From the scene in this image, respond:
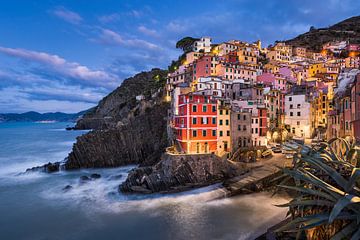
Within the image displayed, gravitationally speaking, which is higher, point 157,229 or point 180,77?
point 180,77

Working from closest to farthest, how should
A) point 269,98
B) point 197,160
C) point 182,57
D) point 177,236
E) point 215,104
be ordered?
1. point 177,236
2. point 197,160
3. point 215,104
4. point 269,98
5. point 182,57

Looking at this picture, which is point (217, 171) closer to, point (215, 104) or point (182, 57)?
point (215, 104)

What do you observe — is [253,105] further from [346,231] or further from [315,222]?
[346,231]

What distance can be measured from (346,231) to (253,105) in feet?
131

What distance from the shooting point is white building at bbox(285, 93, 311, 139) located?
52.8 m

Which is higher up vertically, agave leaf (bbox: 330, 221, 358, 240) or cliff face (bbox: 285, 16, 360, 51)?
cliff face (bbox: 285, 16, 360, 51)

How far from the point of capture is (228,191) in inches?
1182

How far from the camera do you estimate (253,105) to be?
44562 mm

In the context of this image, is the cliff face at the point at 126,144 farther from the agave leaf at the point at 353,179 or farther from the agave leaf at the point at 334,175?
the agave leaf at the point at 353,179

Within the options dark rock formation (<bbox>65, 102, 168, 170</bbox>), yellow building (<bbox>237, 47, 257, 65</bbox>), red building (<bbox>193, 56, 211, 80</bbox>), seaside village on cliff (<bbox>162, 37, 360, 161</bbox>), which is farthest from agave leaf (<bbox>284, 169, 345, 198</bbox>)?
yellow building (<bbox>237, 47, 257, 65</bbox>)

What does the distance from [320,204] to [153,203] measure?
963 inches

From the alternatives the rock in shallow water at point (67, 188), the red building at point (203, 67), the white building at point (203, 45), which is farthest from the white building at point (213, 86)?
the white building at point (203, 45)

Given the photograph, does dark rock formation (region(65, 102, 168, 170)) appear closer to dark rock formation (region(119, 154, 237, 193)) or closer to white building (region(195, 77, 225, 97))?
white building (region(195, 77, 225, 97))

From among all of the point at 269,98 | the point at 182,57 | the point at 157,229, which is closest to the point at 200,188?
the point at 157,229
